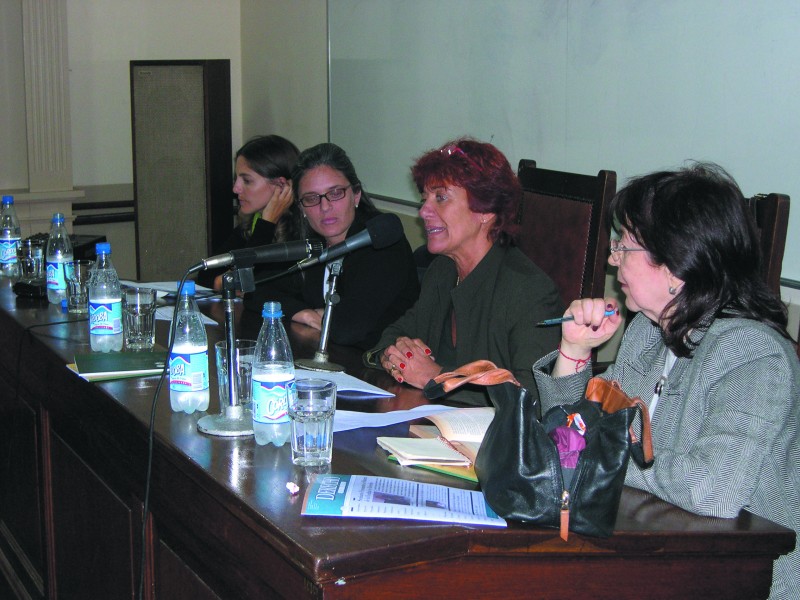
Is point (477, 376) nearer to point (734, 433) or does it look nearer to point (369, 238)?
point (734, 433)

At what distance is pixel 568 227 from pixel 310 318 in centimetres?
76

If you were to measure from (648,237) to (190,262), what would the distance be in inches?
159

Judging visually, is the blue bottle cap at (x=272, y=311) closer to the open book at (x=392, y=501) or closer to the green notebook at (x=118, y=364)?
the open book at (x=392, y=501)

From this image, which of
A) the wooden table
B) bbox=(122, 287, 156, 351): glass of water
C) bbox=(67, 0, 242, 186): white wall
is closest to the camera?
Answer: the wooden table

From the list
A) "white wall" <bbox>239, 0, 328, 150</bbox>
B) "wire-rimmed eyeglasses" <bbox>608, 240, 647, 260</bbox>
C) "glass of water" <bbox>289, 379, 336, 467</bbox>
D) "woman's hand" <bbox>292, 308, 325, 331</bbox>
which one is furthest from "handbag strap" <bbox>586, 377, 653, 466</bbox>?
"white wall" <bbox>239, 0, 328, 150</bbox>

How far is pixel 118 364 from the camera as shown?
1996 millimetres

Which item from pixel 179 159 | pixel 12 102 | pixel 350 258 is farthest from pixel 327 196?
pixel 12 102

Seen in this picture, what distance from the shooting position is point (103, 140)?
538 cm

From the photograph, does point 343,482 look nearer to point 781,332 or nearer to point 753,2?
point 781,332

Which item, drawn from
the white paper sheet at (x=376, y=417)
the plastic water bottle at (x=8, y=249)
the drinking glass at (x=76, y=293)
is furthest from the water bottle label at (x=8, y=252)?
the white paper sheet at (x=376, y=417)

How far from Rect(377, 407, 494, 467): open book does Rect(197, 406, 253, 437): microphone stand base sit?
0.24 m

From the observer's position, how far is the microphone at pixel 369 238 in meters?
1.84

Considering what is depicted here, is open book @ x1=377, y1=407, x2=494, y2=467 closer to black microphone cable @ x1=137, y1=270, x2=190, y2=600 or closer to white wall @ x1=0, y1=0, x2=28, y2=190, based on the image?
black microphone cable @ x1=137, y1=270, x2=190, y2=600

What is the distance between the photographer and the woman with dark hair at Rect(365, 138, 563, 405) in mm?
2123
